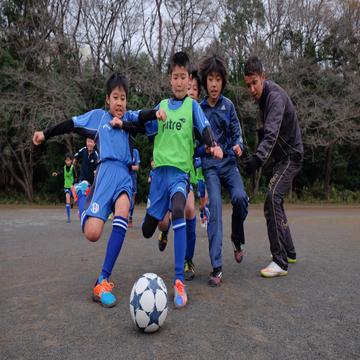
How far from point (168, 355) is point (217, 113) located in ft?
10.2

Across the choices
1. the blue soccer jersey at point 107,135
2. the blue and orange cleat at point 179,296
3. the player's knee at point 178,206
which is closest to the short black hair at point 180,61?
the blue soccer jersey at point 107,135

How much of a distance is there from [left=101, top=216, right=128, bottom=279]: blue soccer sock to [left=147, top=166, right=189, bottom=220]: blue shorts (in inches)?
17.4

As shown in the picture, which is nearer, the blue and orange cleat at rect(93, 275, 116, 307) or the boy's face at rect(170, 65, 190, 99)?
the blue and orange cleat at rect(93, 275, 116, 307)

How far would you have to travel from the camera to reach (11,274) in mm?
5242

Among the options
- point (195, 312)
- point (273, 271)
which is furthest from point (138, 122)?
point (273, 271)

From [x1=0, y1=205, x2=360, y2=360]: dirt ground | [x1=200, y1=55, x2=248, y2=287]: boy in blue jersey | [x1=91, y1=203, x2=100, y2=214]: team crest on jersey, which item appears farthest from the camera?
[x1=200, y1=55, x2=248, y2=287]: boy in blue jersey

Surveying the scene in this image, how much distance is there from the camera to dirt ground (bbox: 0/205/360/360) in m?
2.86

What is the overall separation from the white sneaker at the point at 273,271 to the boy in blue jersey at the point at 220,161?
0.37m

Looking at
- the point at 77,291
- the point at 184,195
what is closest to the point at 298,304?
the point at 184,195

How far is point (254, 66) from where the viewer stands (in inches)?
206

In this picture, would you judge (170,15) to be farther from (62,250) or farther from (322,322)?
(322,322)

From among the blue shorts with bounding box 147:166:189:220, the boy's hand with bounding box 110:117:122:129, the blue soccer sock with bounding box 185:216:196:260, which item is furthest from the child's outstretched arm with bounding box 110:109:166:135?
the blue soccer sock with bounding box 185:216:196:260

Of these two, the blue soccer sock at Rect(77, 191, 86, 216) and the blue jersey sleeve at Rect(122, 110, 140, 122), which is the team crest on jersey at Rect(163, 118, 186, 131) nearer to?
the blue jersey sleeve at Rect(122, 110, 140, 122)

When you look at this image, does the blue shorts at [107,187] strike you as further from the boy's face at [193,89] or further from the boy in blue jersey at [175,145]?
the boy's face at [193,89]
